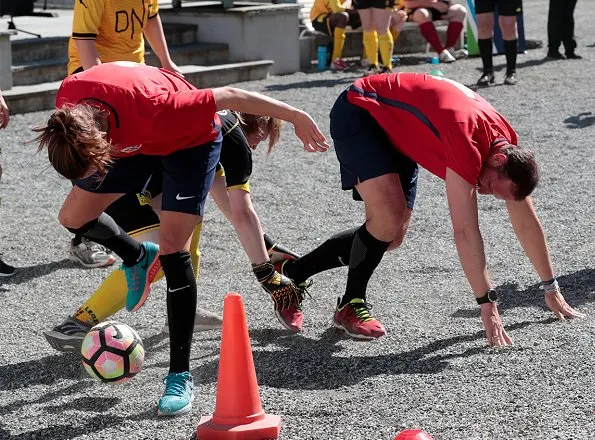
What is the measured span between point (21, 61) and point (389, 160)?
774 centimetres

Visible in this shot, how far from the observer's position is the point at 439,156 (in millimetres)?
4746

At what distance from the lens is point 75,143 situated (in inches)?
153

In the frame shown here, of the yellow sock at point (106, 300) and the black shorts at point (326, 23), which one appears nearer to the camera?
the yellow sock at point (106, 300)

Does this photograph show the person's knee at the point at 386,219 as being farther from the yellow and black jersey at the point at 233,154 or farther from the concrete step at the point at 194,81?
the concrete step at the point at 194,81

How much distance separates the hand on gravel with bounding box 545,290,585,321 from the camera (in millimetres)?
5177

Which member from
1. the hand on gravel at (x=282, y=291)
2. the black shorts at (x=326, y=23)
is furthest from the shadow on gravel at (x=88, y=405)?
the black shorts at (x=326, y=23)

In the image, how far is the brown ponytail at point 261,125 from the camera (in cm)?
554

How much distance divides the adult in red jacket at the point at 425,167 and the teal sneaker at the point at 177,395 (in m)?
1.10

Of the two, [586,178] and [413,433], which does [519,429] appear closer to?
[413,433]

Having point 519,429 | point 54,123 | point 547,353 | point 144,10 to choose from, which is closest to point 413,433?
point 519,429

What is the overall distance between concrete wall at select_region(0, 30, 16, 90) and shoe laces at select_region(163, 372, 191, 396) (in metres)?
7.27

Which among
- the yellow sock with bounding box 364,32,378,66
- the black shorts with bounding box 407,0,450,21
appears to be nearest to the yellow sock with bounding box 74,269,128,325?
the yellow sock with bounding box 364,32,378,66

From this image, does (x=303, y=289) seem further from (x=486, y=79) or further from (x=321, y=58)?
(x=321, y=58)

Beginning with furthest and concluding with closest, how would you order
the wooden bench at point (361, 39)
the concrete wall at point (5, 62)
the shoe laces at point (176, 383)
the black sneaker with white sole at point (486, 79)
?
the wooden bench at point (361, 39) < the black sneaker with white sole at point (486, 79) < the concrete wall at point (5, 62) < the shoe laces at point (176, 383)
